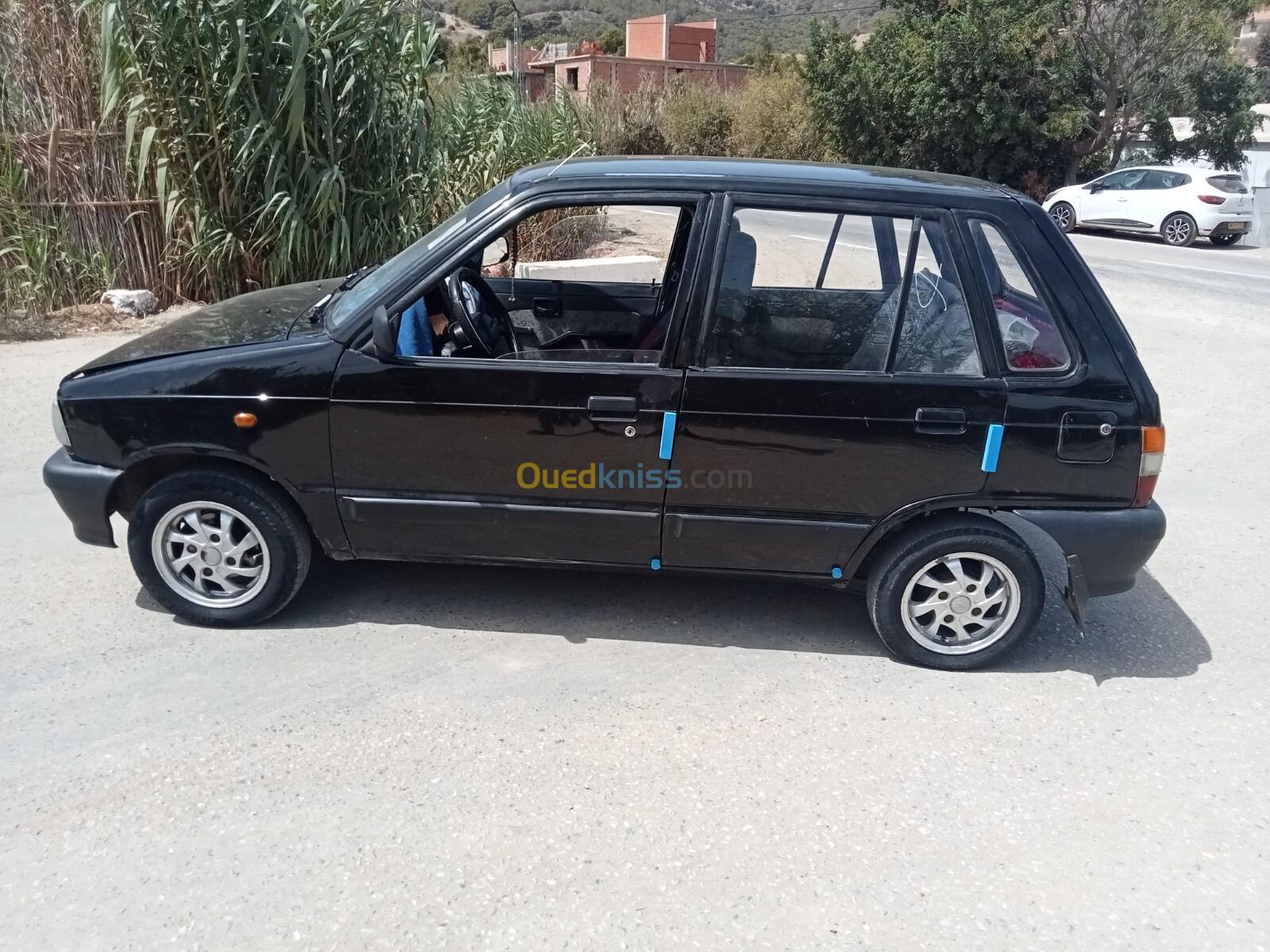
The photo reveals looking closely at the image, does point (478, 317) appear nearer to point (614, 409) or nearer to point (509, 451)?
point (509, 451)

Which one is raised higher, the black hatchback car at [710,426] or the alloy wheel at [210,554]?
the black hatchback car at [710,426]

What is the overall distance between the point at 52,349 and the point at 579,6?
4946 inches

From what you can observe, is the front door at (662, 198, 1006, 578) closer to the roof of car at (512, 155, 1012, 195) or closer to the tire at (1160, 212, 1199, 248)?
the roof of car at (512, 155, 1012, 195)

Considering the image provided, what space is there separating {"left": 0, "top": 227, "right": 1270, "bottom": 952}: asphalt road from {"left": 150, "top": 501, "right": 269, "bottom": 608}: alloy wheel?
0.56 feet

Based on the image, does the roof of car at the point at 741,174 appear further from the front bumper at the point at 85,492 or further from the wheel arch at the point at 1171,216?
the wheel arch at the point at 1171,216

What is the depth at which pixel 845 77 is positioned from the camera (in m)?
30.0

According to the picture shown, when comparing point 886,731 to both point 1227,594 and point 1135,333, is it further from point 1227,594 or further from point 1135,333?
point 1135,333

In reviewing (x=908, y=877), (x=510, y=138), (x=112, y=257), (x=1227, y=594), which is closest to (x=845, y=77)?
(x=510, y=138)

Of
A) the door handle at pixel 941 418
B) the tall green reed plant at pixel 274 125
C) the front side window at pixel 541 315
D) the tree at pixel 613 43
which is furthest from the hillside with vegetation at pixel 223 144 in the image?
the tree at pixel 613 43

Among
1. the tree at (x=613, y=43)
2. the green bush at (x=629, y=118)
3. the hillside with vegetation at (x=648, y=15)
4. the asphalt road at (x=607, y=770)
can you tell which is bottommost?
the asphalt road at (x=607, y=770)

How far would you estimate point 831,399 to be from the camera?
383 centimetres

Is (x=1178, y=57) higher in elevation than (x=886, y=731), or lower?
higher

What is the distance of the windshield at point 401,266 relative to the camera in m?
3.95

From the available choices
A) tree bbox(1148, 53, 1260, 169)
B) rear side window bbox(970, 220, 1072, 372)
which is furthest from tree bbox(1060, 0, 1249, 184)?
rear side window bbox(970, 220, 1072, 372)
